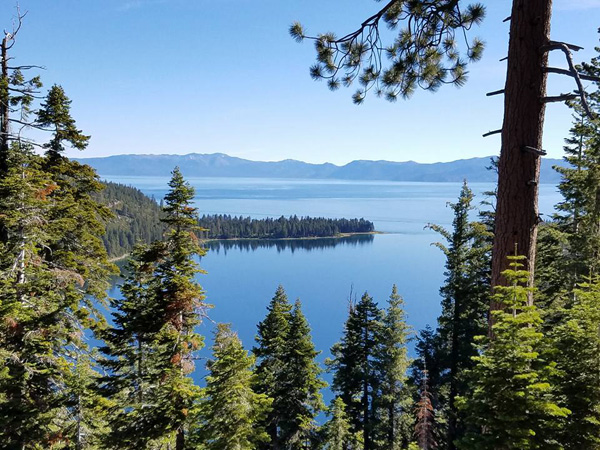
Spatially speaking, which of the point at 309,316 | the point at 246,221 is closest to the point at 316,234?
the point at 246,221

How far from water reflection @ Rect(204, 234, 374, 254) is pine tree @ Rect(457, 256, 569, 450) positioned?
128m

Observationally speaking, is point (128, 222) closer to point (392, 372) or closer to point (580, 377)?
point (392, 372)

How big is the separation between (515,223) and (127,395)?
9836mm

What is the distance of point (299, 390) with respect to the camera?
16.0 meters

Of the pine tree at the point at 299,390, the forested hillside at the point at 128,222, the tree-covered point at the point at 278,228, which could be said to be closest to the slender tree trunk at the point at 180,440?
the pine tree at the point at 299,390

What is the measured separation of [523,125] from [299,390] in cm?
1454

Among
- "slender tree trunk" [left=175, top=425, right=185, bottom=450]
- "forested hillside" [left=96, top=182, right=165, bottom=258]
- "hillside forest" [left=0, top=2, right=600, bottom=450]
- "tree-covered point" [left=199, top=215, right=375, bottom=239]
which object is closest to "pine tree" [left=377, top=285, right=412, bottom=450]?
"hillside forest" [left=0, top=2, right=600, bottom=450]

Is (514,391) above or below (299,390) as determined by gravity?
above

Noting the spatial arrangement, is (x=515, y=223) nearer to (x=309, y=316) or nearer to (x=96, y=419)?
(x=96, y=419)

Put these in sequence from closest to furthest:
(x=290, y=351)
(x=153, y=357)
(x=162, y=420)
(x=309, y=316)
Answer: (x=162, y=420) → (x=153, y=357) → (x=290, y=351) → (x=309, y=316)

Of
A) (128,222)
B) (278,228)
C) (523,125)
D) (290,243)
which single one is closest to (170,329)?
(523,125)

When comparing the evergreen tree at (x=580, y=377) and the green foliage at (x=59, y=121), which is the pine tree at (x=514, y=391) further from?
→ the green foliage at (x=59, y=121)

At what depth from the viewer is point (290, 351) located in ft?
54.1

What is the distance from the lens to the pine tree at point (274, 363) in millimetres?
16094
